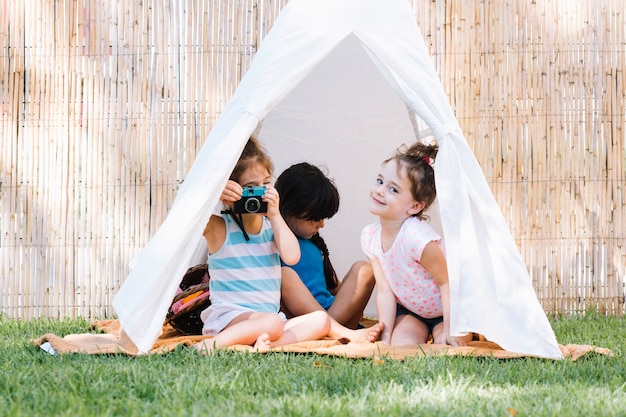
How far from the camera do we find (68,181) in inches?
191

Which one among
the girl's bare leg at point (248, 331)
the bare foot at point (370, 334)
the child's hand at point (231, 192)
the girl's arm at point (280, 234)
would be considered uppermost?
the child's hand at point (231, 192)

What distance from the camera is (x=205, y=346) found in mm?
3109

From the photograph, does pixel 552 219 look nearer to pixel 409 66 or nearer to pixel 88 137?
pixel 409 66

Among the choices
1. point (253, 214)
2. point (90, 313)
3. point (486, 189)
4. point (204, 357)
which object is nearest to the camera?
point (204, 357)

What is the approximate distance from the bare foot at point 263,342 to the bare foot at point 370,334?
17.8 inches

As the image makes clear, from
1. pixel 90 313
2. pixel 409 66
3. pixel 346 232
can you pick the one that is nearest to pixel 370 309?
pixel 346 232

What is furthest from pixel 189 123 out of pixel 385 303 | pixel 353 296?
pixel 385 303

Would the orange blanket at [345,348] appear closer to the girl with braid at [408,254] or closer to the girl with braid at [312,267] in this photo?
the girl with braid at [408,254]

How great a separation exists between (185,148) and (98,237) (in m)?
0.66

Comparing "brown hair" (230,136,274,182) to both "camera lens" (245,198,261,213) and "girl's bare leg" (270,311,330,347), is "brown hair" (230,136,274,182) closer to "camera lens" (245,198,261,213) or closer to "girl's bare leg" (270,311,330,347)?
"camera lens" (245,198,261,213)

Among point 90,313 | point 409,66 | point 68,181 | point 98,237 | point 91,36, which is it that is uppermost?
point 91,36

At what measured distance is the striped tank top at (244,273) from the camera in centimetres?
354

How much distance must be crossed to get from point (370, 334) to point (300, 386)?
1.09 metres

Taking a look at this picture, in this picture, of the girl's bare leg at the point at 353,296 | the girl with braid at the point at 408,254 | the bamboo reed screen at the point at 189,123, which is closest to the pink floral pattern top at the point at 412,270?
the girl with braid at the point at 408,254
